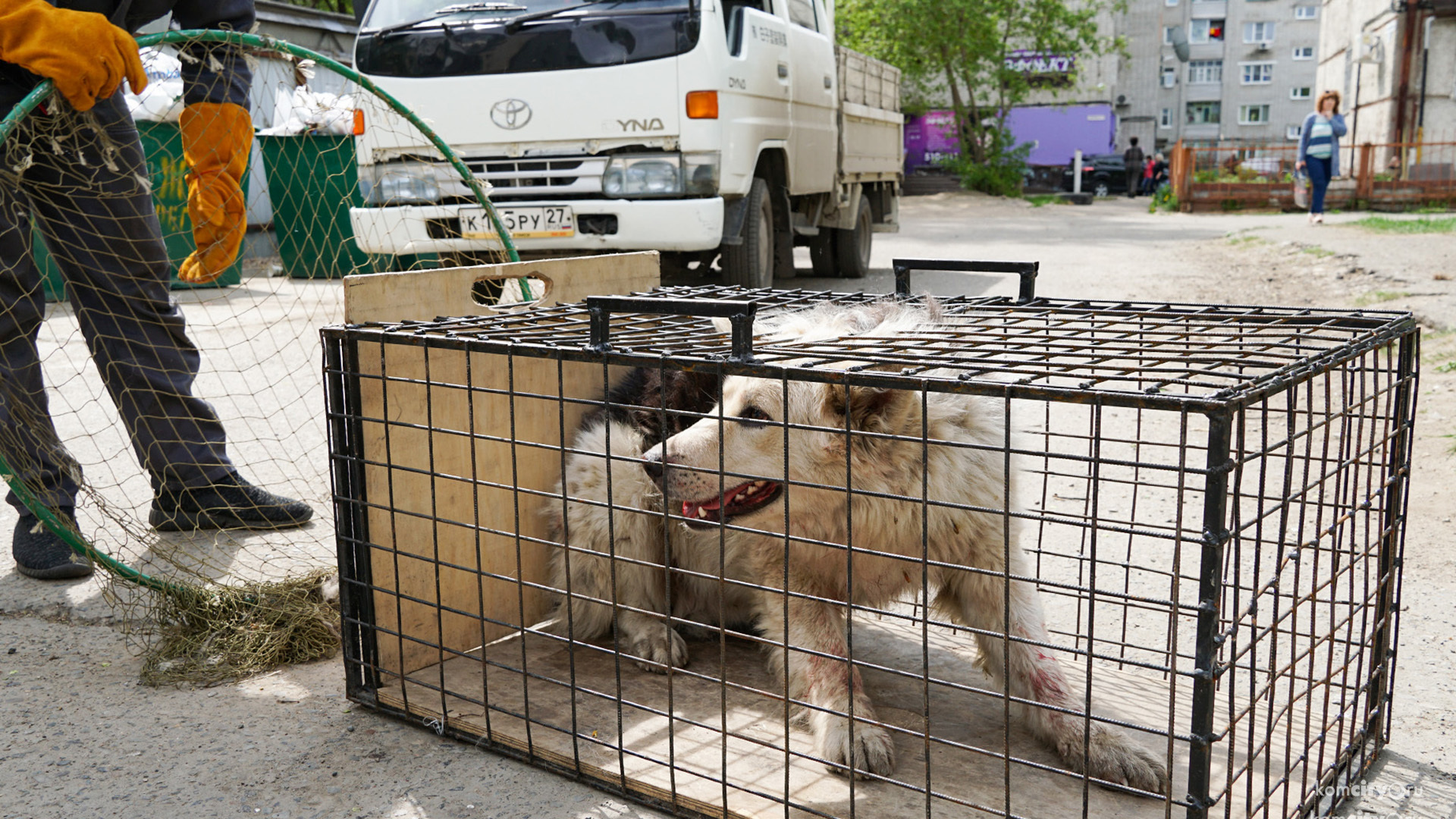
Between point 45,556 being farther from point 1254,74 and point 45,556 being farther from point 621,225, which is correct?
point 1254,74

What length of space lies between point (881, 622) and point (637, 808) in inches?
44.2

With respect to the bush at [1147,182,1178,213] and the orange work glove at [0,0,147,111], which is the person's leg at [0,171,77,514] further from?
the bush at [1147,182,1178,213]

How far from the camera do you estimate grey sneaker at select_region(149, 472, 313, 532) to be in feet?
12.2

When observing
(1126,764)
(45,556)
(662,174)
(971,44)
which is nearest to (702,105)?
(662,174)

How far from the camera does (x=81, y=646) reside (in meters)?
2.84

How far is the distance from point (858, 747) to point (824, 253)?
926cm

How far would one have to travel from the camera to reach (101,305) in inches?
137

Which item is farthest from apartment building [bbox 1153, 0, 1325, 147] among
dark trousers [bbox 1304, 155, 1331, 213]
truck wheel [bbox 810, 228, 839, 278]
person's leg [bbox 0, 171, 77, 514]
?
person's leg [bbox 0, 171, 77, 514]

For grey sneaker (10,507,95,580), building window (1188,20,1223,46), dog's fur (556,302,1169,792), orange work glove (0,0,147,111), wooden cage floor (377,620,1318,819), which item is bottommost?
wooden cage floor (377,620,1318,819)

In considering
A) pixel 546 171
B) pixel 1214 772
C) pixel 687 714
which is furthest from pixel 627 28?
pixel 1214 772

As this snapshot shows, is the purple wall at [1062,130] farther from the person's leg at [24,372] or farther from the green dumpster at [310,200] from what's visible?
the person's leg at [24,372]

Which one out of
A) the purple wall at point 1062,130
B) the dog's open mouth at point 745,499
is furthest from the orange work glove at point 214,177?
the purple wall at point 1062,130

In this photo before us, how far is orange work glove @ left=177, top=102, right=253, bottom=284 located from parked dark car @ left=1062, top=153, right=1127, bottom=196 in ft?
125

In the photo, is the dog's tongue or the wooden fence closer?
the dog's tongue
